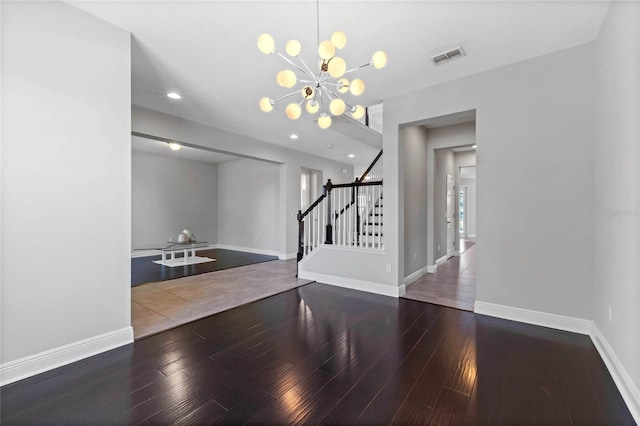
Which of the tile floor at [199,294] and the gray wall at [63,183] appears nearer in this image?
the gray wall at [63,183]

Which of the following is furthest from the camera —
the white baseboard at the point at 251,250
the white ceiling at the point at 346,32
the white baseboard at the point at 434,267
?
the white baseboard at the point at 251,250

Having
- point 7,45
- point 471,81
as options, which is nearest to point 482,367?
point 471,81

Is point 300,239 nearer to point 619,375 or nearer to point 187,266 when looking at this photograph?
point 187,266

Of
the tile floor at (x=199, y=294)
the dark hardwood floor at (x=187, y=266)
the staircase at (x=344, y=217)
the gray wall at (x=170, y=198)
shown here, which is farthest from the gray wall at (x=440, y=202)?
the gray wall at (x=170, y=198)

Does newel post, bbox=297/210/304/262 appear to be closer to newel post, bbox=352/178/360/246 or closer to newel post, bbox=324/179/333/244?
newel post, bbox=324/179/333/244

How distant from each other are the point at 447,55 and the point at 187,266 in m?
6.00

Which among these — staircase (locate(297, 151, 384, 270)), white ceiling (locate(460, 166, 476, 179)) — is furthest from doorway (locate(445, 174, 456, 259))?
white ceiling (locate(460, 166, 476, 179))

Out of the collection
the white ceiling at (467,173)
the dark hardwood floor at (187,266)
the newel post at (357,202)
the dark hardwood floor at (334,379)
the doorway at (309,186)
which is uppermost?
the white ceiling at (467,173)

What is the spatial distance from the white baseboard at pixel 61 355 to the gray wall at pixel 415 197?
3.71 meters

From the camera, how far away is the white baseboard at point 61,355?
1910 mm

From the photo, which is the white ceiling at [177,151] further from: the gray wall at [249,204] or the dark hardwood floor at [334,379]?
the dark hardwood floor at [334,379]

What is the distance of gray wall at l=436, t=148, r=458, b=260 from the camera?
5.59m

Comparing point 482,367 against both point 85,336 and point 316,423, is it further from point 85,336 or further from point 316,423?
point 85,336

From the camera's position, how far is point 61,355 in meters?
2.13
